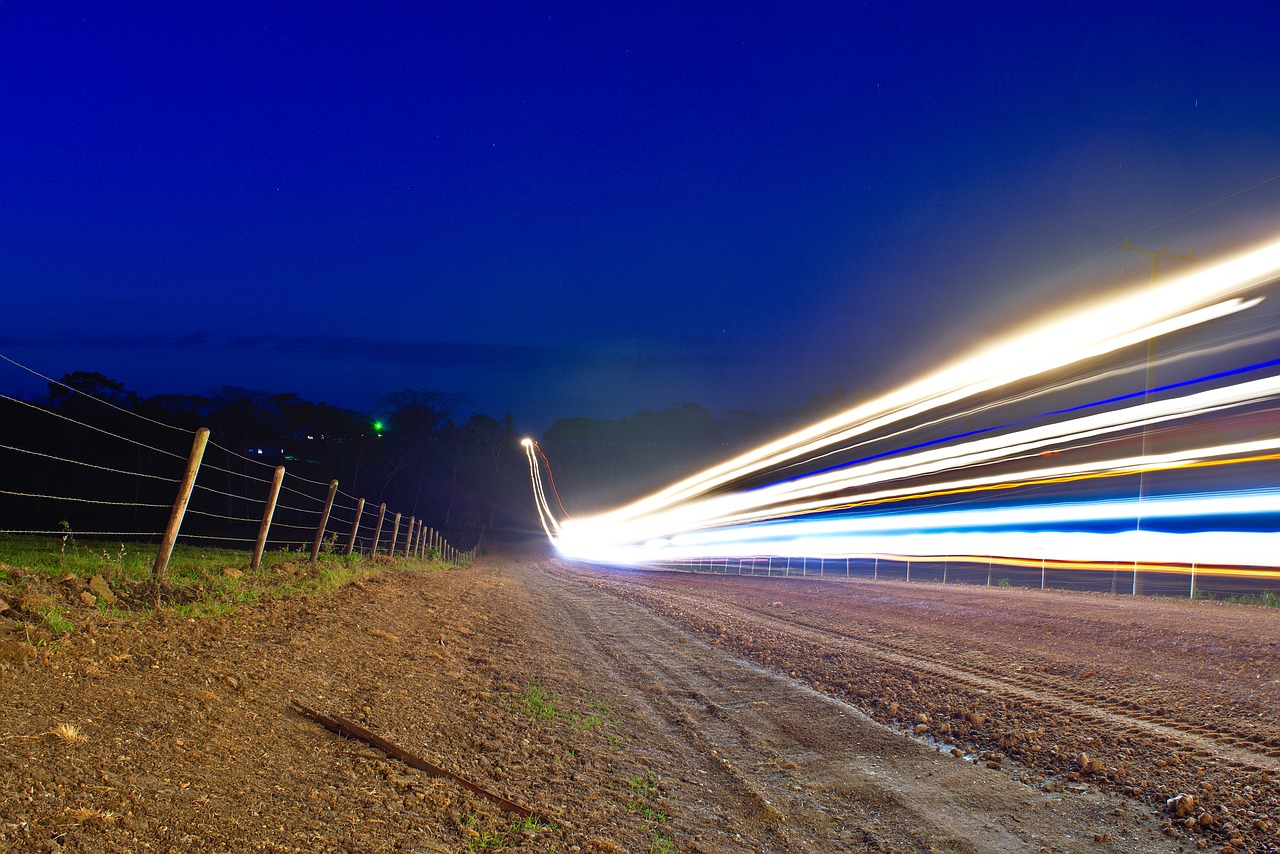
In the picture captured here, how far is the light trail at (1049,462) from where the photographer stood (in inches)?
564

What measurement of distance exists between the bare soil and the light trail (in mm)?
6402

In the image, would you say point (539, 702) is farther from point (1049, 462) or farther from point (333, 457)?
point (333, 457)

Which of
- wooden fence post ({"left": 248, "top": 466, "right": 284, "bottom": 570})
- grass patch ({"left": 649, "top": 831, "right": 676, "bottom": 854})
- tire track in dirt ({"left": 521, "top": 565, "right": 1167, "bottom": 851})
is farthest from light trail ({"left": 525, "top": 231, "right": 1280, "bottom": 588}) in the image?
wooden fence post ({"left": 248, "top": 466, "right": 284, "bottom": 570})

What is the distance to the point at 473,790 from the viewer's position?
14.6 ft

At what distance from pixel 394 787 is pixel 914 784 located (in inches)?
132

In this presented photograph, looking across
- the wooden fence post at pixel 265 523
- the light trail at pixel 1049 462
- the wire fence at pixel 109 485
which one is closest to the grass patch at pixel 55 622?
the wooden fence post at pixel 265 523

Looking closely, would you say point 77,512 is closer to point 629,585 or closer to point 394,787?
point 629,585

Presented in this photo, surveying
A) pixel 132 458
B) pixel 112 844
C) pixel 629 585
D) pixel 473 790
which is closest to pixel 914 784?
pixel 473 790

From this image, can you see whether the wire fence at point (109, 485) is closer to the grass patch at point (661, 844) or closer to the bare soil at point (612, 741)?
the bare soil at point (612, 741)

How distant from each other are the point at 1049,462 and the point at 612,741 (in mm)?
24382

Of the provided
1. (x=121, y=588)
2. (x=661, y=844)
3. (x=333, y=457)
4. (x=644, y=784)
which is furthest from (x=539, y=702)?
(x=333, y=457)

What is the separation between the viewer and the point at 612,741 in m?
5.90

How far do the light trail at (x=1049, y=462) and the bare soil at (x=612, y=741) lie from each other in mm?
6402

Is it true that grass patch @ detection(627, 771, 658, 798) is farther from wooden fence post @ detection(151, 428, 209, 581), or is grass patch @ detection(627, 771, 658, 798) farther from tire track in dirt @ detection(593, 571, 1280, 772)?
wooden fence post @ detection(151, 428, 209, 581)
